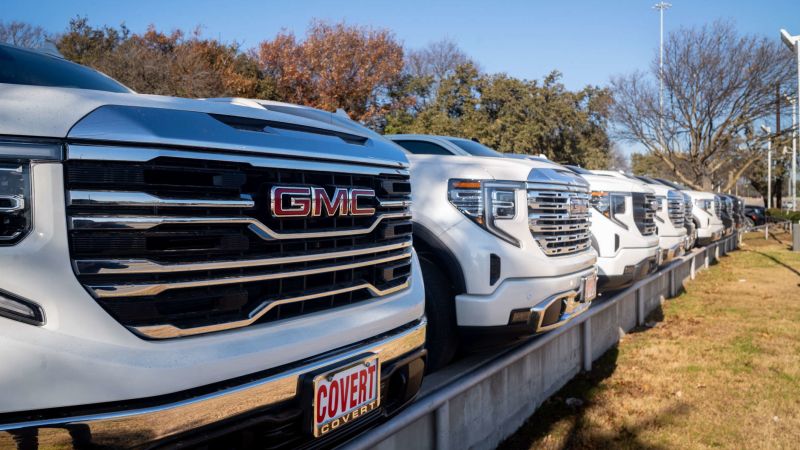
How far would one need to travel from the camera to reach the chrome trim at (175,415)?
1.46m

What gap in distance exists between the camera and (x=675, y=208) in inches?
389

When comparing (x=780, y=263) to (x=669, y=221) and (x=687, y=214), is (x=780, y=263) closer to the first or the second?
(x=687, y=214)

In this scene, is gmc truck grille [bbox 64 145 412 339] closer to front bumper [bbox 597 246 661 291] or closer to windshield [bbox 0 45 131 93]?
windshield [bbox 0 45 131 93]

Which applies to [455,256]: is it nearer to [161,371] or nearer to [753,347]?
[161,371]

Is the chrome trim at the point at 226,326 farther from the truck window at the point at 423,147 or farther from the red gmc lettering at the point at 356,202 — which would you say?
the truck window at the point at 423,147

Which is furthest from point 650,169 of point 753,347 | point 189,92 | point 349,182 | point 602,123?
point 349,182

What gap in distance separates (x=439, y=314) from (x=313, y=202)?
2039mm

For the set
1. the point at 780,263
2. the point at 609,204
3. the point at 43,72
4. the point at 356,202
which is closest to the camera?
the point at 356,202

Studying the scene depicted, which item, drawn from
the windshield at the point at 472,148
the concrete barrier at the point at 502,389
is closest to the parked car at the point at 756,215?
the concrete barrier at the point at 502,389

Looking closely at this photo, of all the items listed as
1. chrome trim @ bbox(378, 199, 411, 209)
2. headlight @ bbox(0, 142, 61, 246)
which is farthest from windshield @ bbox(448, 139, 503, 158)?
headlight @ bbox(0, 142, 61, 246)

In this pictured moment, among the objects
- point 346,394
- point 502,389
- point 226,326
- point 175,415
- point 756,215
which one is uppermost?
point 226,326

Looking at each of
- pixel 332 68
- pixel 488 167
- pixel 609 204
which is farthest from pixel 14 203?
pixel 332 68

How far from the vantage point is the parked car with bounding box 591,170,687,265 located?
29.6ft

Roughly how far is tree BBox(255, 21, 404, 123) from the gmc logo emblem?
1958 cm
